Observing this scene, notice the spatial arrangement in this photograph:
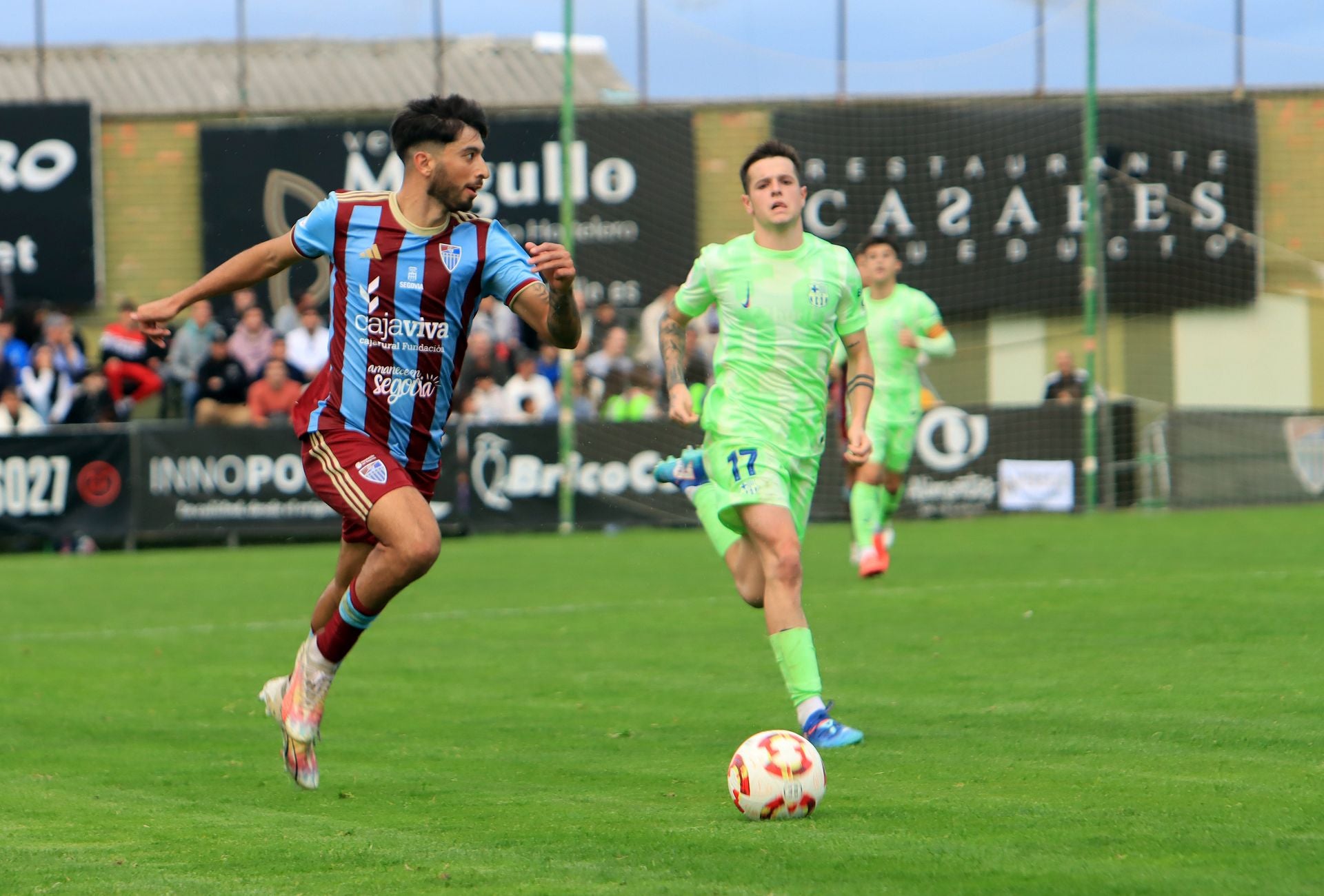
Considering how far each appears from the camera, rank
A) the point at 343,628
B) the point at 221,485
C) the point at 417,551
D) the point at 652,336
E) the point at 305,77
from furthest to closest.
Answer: the point at 305,77, the point at 652,336, the point at 221,485, the point at 343,628, the point at 417,551

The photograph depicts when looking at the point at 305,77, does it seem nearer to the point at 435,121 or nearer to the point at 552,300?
the point at 435,121

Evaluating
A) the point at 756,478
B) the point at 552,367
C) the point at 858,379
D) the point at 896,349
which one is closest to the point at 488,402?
the point at 552,367

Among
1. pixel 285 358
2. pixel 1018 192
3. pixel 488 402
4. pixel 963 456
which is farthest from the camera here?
pixel 1018 192

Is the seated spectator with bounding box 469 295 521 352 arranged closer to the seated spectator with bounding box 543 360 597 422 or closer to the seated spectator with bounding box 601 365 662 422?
the seated spectator with bounding box 543 360 597 422

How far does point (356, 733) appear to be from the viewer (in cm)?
794

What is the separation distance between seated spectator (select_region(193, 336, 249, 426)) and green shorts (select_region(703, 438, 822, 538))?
1330 centimetres

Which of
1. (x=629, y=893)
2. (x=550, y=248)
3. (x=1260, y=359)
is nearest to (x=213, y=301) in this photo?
(x=1260, y=359)

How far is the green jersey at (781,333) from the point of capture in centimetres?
803

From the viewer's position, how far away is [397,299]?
688 centimetres

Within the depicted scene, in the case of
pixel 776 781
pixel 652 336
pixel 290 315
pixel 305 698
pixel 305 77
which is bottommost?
pixel 776 781

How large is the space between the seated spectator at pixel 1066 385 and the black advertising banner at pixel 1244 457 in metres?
1.29

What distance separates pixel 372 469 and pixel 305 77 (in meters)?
23.2

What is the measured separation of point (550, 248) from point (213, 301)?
59.7 ft

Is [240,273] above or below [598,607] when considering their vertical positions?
above
